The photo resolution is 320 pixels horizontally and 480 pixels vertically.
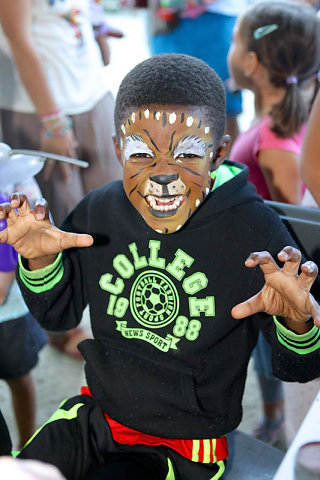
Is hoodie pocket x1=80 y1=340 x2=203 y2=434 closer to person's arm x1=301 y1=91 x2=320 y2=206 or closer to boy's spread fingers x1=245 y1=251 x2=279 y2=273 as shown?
boy's spread fingers x1=245 y1=251 x2=279 y2=273

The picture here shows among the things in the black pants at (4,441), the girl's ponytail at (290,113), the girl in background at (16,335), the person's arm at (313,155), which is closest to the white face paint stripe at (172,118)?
the person's arm at (313,155)

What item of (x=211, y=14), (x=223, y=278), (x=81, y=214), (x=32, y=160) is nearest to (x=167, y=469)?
(x=223, y=278)

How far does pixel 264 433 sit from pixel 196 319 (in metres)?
0.80

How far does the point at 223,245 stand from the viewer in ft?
3.27

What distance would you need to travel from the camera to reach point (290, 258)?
0.80 metres

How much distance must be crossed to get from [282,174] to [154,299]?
2.18ft

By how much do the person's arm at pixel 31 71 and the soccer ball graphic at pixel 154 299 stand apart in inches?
31.5

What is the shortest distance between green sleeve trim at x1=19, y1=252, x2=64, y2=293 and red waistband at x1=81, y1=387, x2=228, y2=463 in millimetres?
262

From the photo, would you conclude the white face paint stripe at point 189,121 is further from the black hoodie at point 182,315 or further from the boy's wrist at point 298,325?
the boy's wrist at point 298,325

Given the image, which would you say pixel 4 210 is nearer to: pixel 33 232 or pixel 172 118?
pixel 33 232

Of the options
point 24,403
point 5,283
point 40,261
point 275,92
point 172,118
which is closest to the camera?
point 172,118

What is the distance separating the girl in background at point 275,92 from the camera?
5.08 feet

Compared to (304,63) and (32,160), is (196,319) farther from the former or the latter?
(304,63)

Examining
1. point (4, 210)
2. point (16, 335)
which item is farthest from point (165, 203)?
point (16, 335)
